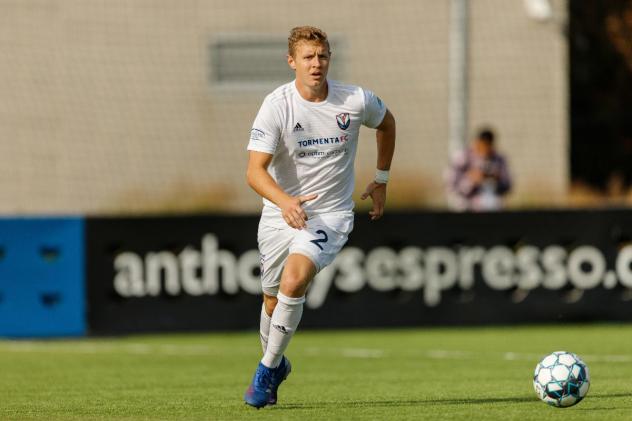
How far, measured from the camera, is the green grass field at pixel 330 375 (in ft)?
25.7

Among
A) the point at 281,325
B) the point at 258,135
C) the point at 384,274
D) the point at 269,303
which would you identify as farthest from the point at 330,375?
the point at 384,274

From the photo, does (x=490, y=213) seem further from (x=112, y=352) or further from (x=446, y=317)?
(x=112, y=352)

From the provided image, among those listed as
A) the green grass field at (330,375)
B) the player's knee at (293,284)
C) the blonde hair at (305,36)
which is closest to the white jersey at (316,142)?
the blonde hair at (305,36)

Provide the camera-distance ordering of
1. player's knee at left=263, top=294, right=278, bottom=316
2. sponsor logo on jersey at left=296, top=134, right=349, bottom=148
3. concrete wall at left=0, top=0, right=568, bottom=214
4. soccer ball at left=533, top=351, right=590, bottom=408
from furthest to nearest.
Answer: concrete wall at left=0, top=0, right=568, bottom=214
player's knee at left=263, top=294, right=278, bottom=316
sponsor logo on jersey at left=296, top=134, right=349, bottom=148
soccer ball at left=533, top=351, right=590, bottom=408

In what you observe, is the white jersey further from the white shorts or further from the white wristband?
the white wristband

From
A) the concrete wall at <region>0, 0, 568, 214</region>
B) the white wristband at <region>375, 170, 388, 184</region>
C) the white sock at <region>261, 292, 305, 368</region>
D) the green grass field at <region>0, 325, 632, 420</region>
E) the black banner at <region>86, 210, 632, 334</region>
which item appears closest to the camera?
the green grass field at <region>0, 325, 632, 420</region>

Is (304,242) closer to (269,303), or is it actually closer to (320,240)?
(320,240)

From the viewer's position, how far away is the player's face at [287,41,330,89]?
310 inches

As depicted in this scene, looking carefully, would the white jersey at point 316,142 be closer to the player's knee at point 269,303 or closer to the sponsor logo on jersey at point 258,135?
the sponsor logo on jersey at point 258,135

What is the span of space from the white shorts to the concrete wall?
14159 mm

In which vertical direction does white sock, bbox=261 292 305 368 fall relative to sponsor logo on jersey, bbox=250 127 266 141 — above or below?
below

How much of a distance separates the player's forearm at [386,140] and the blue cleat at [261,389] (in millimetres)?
1462

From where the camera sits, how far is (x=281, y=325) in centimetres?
796

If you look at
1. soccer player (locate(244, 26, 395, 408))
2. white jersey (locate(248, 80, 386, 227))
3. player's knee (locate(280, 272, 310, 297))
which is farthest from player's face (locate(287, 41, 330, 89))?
player's knee (locate(280, 272, 310, 297))
